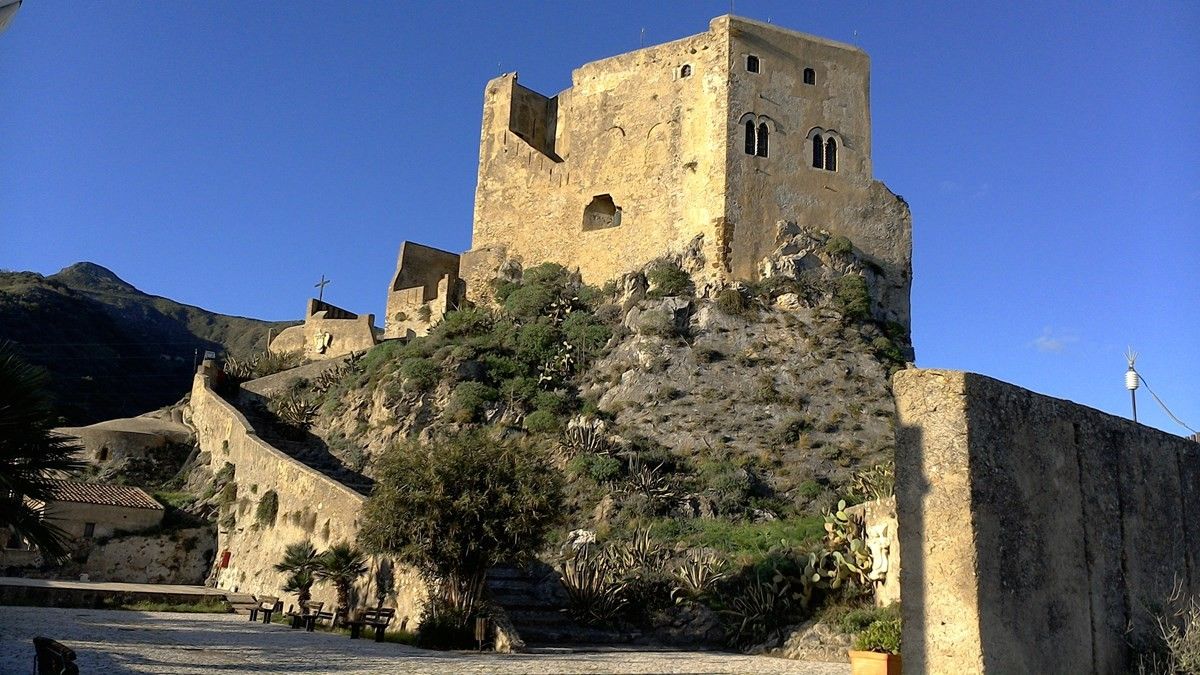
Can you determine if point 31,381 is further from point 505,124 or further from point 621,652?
point 505,124

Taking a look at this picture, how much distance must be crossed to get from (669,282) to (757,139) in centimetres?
581

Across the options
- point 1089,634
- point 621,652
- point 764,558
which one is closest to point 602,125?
point 764,558

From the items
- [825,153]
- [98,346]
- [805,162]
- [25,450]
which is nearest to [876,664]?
[25,450]

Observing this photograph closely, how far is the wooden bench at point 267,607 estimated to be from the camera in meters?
19.7

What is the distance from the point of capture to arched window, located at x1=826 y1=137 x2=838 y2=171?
34094 mm

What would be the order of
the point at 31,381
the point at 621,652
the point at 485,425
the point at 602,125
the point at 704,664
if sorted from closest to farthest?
1. the point at 31,381
2. the point at 704,664
3. the point at 621,652
4. the point at 485,425
5. the point at 602,125

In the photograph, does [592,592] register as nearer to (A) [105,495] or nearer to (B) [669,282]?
(A) [105,495]

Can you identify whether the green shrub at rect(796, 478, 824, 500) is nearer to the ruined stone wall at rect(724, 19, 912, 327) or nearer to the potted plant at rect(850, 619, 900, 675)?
the potted plant at rect(850, 619, 900, 675)

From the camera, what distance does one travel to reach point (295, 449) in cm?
2991

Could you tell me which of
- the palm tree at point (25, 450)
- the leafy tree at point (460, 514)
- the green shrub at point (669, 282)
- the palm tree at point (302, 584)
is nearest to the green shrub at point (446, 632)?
the leafy tree at point (460, 514)

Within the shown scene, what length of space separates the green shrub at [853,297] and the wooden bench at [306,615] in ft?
62.5

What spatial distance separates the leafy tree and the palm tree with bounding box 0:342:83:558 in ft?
15.7

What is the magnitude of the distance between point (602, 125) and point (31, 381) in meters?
26.4

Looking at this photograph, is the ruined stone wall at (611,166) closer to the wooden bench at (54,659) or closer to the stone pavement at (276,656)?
the stone pavement at (276,656)
